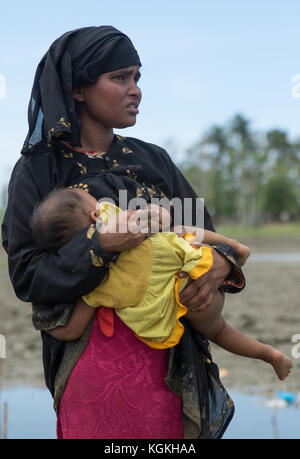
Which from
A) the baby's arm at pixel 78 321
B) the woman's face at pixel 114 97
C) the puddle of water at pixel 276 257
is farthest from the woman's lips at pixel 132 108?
the puddle of water at pixel 276 257

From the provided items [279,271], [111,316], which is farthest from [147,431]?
[279,271]

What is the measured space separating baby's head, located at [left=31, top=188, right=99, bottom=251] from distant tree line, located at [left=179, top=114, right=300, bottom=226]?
44.9 metres

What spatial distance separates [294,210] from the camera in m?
50.2

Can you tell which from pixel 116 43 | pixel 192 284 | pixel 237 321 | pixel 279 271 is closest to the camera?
pixel 192 284

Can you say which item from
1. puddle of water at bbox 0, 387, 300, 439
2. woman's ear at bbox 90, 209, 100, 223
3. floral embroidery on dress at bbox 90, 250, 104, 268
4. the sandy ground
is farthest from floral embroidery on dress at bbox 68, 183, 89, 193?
the sandy ground

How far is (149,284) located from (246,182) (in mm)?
49834

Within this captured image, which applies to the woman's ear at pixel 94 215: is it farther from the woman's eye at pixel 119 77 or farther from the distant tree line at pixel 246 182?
the distant tree line at pixel 246 182

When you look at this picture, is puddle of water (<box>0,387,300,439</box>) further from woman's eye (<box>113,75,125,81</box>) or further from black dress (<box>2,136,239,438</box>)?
woman's eye (<box>113,75,125,81</box>)

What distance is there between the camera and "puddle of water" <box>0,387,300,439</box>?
5.26 m

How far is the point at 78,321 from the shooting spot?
2035 mm

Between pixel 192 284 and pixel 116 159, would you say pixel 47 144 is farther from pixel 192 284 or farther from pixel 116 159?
pixel 192 284

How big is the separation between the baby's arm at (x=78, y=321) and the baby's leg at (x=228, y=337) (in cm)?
35

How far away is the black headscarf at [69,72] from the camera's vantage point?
2127 mm

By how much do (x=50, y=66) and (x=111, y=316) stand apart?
872 mm
